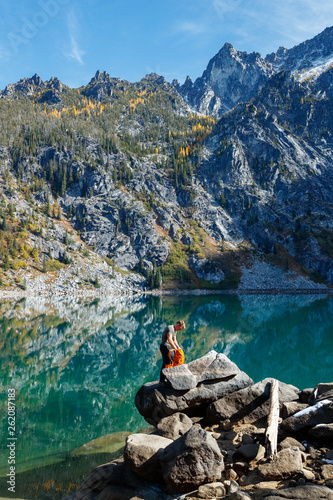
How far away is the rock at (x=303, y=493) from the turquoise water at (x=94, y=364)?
8.74 metres

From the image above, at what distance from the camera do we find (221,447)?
985 cm

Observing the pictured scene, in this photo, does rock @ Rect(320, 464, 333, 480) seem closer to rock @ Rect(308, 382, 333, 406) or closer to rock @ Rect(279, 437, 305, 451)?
rock @ Rect(279, 437, 305, 451)

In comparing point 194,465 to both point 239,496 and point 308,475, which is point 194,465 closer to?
point 239,496

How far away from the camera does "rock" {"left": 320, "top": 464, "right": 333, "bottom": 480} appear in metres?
7.00

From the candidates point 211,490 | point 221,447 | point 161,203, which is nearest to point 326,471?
point 211,490

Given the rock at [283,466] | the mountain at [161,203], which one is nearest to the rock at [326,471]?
the rock at [283,466]

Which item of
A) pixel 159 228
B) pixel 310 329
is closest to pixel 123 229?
pixel 159 228

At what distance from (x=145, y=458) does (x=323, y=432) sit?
17.3 feet

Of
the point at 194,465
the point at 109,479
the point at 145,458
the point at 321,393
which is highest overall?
the point at 321,393

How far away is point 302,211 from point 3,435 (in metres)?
173

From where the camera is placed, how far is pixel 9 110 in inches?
7407

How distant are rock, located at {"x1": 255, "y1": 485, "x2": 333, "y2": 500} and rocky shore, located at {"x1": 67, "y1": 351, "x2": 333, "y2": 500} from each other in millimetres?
19

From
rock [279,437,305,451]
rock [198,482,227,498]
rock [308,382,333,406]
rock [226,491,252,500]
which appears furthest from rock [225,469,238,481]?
rock [308,382,333,406]

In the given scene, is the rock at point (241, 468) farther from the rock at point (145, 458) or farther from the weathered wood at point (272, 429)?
the rock at point (145, 458)
